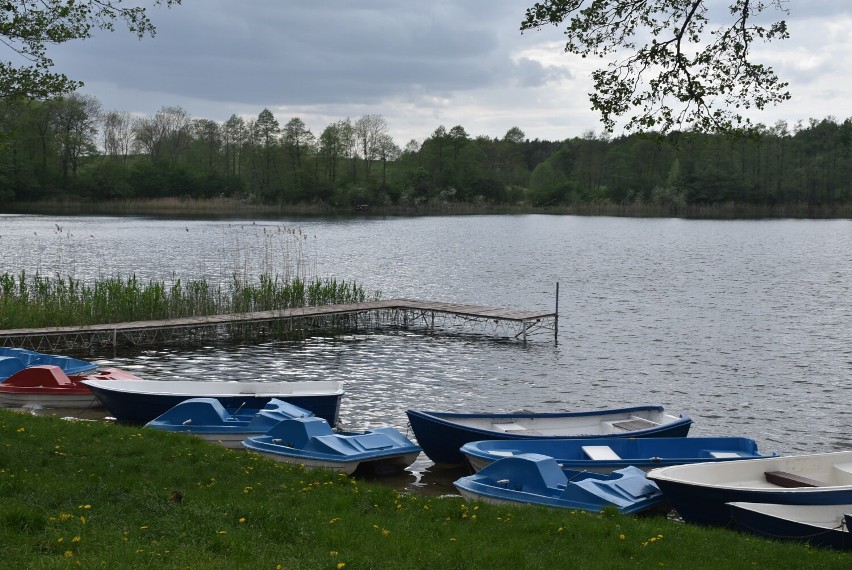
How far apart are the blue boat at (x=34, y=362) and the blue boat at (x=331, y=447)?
25.3ft

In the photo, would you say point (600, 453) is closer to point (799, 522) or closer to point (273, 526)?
point (799, 522)

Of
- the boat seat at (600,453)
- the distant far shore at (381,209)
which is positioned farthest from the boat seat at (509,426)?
the distant far shore at (381,209)

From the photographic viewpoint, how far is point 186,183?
120375 mm

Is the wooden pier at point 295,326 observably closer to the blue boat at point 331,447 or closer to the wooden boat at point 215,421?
the wooden boat at point 215,421

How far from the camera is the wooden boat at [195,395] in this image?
16469 millimetres

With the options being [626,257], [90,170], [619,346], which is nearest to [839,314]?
A: [619,346]

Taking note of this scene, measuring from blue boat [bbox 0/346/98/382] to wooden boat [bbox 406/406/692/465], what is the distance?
926cm

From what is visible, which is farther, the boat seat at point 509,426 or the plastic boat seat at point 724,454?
the boat seat at point 509,426

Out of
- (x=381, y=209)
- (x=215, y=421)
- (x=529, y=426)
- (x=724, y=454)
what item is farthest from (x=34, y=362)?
(x=381, y=209)

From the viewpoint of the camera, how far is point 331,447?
44.4ft

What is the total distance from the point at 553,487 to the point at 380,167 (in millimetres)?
133608

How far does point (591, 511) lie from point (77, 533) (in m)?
6.16

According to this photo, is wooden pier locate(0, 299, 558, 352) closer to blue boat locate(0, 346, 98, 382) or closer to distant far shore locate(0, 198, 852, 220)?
blue boat locate(0, 346, 98, 382)

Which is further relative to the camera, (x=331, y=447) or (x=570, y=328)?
(x=570, y=328)
